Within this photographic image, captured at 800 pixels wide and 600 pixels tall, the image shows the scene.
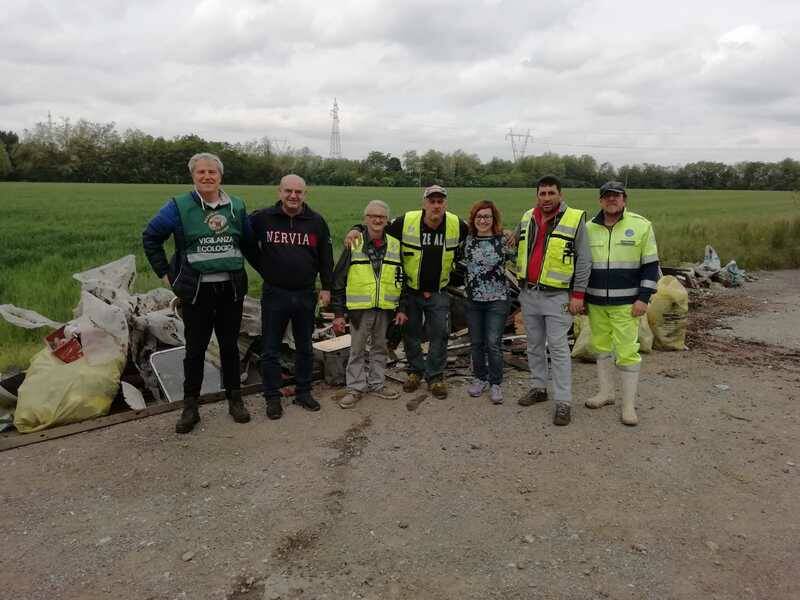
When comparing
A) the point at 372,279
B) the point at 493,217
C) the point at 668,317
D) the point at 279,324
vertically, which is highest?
the point at 493,217

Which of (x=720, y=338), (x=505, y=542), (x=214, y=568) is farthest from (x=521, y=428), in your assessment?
(x=720, y=338)

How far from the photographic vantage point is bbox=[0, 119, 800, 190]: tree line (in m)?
67.5

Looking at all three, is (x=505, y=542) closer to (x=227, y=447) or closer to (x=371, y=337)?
(x=227, y=447)

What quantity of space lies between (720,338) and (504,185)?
72146mm

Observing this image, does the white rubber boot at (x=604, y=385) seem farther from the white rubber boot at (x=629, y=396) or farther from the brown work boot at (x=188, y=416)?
the brown work boot at (x=188, y=416)

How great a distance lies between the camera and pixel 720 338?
7742mm

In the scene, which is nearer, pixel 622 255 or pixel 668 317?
pixel 622 255

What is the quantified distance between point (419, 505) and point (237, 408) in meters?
1.96

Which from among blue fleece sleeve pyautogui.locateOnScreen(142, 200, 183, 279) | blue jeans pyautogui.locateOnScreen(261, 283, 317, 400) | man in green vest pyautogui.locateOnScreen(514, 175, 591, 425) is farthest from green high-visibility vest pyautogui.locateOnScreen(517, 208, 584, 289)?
blue fleece sleeve pyautogui.locateOnScreen(142, 200, 183, 279)

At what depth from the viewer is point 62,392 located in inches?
186

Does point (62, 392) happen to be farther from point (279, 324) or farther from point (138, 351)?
point (279, 324)

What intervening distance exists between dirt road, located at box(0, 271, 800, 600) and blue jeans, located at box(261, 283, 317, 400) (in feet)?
1.20

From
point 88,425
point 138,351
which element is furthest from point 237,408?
point 138,351

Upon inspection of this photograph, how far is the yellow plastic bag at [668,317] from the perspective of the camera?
6891 mm
